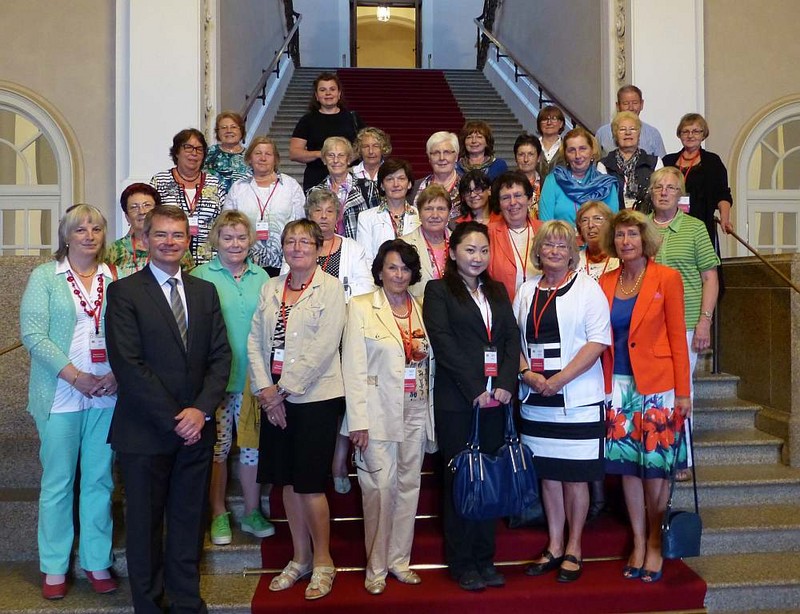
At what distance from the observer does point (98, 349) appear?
140 inches

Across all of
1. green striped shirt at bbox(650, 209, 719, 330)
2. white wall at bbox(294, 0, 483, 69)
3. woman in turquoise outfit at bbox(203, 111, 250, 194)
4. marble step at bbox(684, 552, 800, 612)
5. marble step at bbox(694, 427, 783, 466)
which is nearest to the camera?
marble step at bbox(684, 552, 800, 612)

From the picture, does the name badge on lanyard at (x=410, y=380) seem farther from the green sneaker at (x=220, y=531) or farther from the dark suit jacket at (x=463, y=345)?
the green sneaker at (x=220, y=531)

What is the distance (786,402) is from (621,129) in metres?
2.13

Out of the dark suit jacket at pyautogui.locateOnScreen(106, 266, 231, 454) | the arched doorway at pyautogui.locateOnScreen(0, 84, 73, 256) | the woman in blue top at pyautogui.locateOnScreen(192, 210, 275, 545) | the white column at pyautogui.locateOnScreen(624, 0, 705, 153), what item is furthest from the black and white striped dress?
the arched doorway at pyautogui.locateOnScreen(0, 84, 73, 256)

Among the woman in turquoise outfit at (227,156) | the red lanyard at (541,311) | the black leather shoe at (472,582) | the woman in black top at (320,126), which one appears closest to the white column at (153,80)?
the woman in black top at (320,126)

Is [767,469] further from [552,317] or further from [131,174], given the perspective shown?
[131,174]

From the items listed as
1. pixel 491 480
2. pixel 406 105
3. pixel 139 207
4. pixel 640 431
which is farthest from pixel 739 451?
pixel 406 105

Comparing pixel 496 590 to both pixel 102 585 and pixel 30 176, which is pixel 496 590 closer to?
pixel 102 585

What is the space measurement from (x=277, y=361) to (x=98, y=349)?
86cm

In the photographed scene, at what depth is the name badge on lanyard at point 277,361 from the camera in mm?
3547

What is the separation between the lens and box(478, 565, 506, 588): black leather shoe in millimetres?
3688

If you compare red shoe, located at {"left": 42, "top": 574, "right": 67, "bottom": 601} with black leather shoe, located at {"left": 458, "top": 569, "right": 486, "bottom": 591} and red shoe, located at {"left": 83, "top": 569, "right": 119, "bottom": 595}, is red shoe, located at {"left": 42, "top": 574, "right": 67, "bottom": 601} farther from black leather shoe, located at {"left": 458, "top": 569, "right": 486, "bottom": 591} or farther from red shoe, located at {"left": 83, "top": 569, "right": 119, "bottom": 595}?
black leather shoe, located at {"left": 458, "top": 569, "right": 486, "bottom": 591}

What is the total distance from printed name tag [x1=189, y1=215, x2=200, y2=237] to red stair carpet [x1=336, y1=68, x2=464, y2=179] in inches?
201

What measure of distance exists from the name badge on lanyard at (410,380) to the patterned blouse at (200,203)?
1.58 meters
